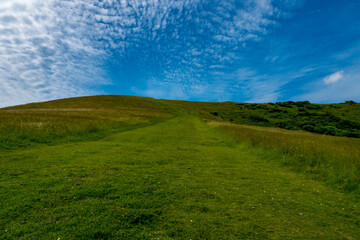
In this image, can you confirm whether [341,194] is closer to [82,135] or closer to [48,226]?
[48,226]

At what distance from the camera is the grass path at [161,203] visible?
4.73 meters

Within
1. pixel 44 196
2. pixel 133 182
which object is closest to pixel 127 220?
pixel 133 182

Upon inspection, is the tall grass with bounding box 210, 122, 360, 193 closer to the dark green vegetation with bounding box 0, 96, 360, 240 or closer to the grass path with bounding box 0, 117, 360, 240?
the dark green vegetation with bounding box 0, 96, 360, 240

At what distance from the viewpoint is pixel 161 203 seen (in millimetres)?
6098

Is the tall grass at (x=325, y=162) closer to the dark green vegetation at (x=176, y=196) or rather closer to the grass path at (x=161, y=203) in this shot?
the dark green vegetation at (x=176, y=196)

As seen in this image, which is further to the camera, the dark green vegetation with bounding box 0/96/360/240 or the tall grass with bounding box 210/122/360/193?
the tall grass with bounding box 210/122/360/193

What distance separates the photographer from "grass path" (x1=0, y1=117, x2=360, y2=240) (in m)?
4.73

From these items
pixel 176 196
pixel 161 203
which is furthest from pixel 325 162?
pixel 161 203

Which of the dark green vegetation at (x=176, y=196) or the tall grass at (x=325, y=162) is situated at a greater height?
the tall grass at (x=325, y=162)

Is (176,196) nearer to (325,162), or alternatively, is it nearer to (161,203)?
(161,203)

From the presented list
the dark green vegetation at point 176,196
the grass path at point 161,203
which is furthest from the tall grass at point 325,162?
the grass path at point 161,203

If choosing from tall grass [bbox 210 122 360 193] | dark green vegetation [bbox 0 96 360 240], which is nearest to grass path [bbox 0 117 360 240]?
dark green vegetation [bbox 0 96 360 240]

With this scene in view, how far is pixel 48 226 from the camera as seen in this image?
4602 mm

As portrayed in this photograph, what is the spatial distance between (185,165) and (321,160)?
9.02 metres
